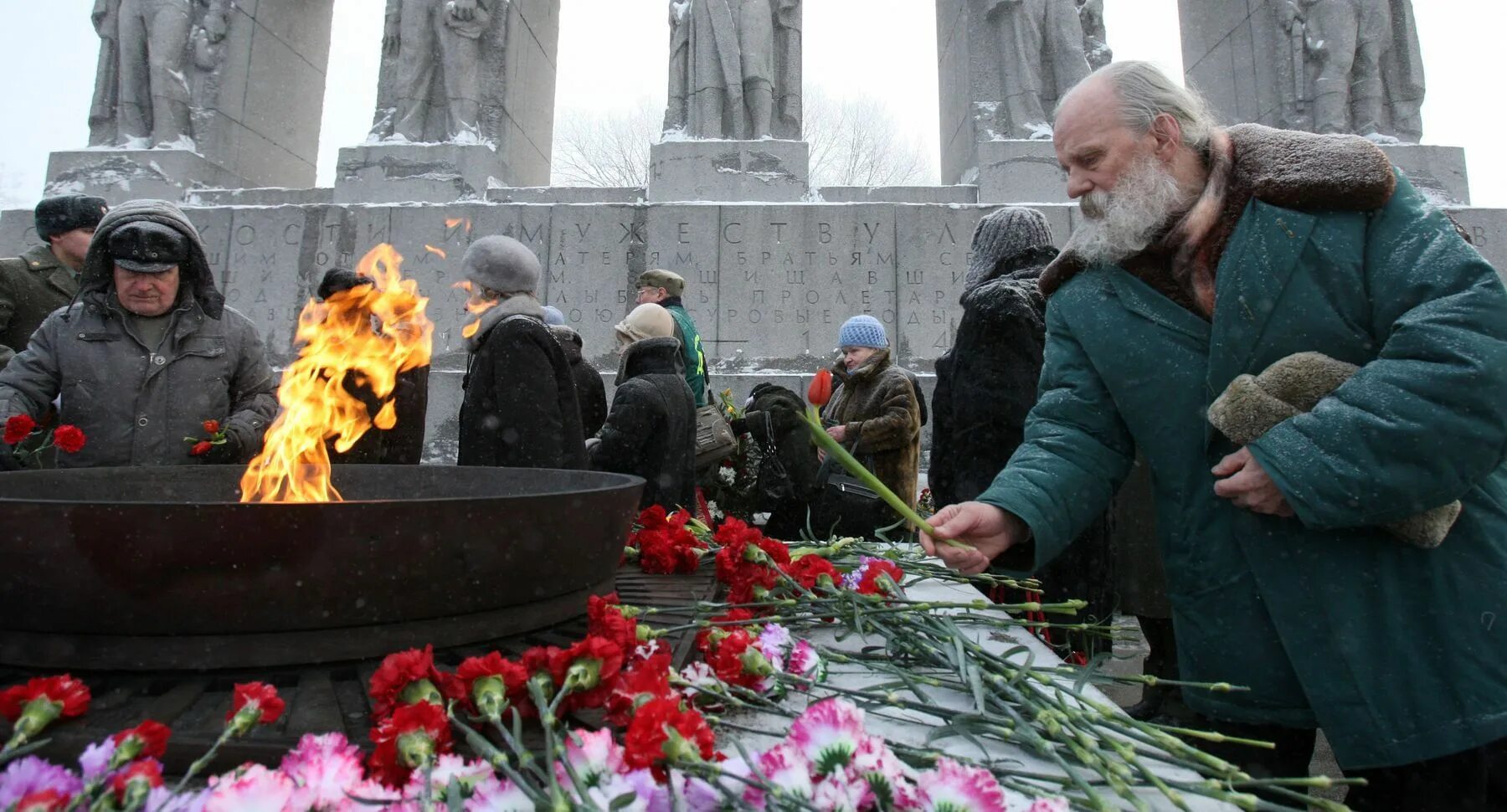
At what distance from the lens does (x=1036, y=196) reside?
7562 mm

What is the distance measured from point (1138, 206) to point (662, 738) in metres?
1.23

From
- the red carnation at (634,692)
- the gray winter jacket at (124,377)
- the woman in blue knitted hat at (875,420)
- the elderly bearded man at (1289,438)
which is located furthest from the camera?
the woman in blue knitted hat at (875,420)

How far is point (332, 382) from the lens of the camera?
2.22 m

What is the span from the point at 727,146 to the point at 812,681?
23.3 ft

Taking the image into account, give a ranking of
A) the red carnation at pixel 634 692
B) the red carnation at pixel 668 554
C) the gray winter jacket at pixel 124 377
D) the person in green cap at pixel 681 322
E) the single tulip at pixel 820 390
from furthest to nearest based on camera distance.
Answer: the person in green cap at pixel 681 322 < the gray winter jacket at pixel 124 377 < the red carnation at pixel 668 554 < the single tulip at pixel 820 390 < the red carnation at pixel 634 692

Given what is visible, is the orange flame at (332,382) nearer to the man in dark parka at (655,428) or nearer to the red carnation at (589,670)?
the man in dark parka at (655,428)

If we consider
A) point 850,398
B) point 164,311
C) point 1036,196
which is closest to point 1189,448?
point 850,398

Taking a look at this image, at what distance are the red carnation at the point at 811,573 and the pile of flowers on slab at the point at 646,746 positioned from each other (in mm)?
367

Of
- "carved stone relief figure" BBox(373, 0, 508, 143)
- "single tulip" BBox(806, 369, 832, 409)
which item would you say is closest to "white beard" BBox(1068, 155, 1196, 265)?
"single tulip" BBox(806, 369, 832, 409)

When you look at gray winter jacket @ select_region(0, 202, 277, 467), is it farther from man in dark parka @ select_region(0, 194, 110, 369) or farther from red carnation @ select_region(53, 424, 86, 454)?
man in dark parka @ select_region(0, 194, 110, 369)

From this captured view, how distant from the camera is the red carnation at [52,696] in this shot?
0.88 meters

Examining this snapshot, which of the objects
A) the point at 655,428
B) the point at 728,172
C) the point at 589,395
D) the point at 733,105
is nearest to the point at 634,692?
the point at 655,428

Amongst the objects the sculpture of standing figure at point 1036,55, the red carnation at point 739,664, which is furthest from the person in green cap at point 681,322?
the sculpture of standing figure at point 1036,55

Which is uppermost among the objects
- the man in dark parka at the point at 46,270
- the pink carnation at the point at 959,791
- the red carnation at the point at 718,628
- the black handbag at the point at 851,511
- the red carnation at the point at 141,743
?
the man in dark parka at the point at 46,270
